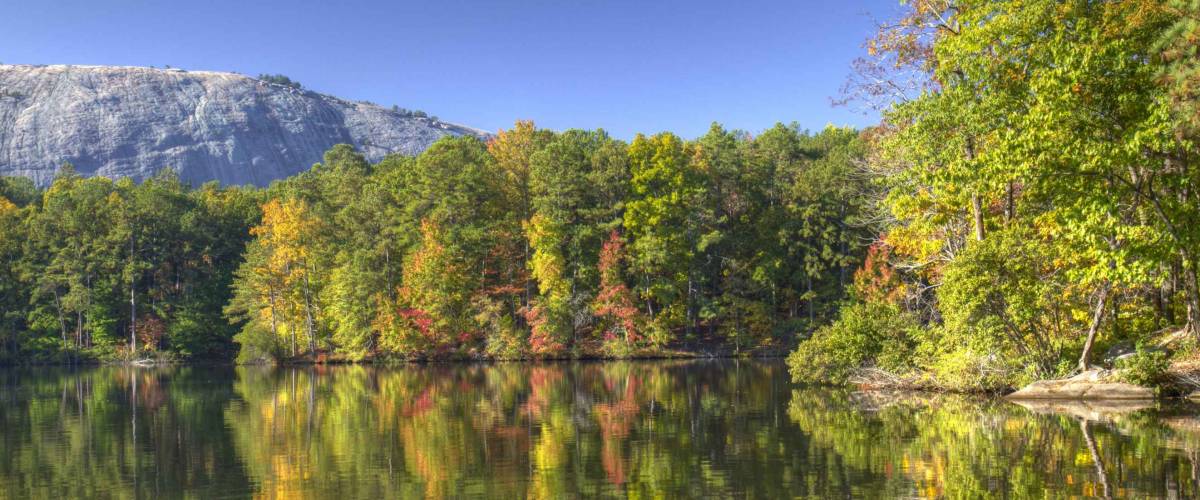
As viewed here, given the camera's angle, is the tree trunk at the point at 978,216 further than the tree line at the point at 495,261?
No

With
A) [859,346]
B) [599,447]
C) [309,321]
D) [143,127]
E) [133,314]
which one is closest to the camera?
[599,447]

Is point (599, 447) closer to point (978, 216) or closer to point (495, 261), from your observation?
point (978, 216)

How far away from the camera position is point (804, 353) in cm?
3194

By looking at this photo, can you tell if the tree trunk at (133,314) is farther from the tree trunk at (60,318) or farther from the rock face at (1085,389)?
the rock face at (1085,389)

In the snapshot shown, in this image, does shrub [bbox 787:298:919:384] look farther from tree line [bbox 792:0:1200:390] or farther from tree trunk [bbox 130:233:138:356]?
tree trunk [bbox 130:233:138:356]

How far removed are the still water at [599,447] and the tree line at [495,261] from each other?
87.5 ft

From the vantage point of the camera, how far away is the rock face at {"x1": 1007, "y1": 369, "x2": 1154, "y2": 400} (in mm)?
22283

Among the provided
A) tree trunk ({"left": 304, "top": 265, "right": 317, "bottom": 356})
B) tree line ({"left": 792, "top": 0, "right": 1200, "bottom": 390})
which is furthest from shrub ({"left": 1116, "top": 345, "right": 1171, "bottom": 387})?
tree trunk ({"left": 304, "top": 265, "right": 317, "bottom": 356})

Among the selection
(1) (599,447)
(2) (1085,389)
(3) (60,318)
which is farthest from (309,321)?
(2) (1085,389)

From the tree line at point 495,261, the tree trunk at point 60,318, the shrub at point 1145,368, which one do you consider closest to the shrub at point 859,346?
the shrub at point 1145,368

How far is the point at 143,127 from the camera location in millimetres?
170375

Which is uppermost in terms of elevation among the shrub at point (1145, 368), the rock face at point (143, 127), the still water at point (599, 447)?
the rock face at point (143, 127)

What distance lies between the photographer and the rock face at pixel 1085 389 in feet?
73.1

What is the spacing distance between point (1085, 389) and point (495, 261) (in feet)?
142
